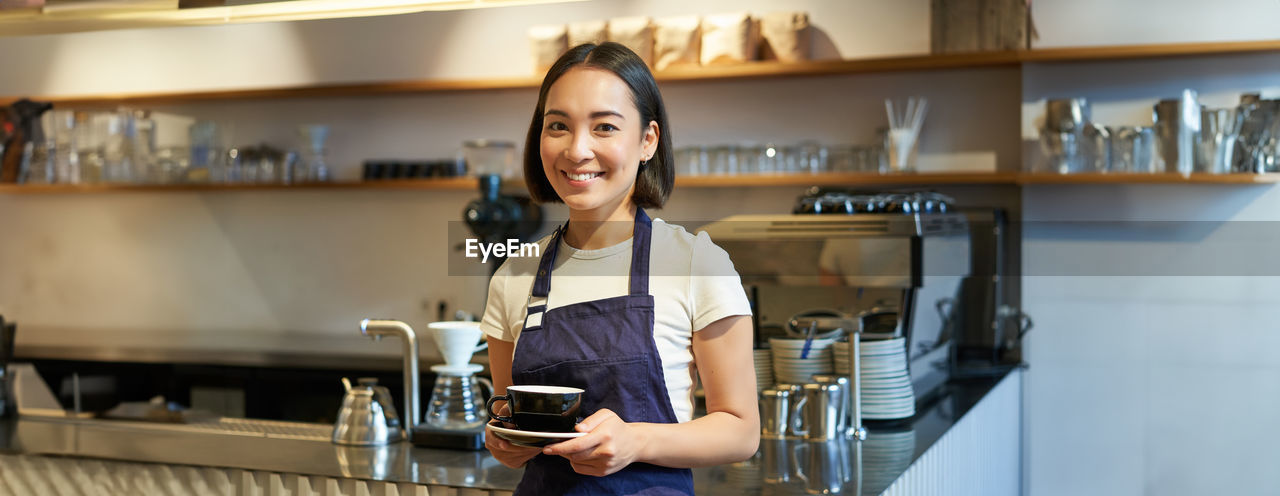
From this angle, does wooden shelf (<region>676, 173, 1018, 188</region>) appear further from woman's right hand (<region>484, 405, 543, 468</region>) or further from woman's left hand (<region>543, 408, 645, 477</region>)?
woman's left hand (<region>543, 408, 645, 477</region>)

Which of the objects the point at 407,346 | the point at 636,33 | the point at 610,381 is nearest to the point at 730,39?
the point at 636,33

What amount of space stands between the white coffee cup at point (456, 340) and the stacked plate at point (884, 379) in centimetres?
87

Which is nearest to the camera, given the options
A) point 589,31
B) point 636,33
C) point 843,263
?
point 843,263

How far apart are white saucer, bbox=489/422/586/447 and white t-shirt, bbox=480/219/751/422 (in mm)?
150

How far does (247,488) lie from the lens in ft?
7.23

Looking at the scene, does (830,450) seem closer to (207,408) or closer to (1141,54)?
(1141,54)

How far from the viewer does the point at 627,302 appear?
52.9 inches

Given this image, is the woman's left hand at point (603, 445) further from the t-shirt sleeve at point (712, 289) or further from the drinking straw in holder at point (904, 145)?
the drinking straw in holder at point (904, 145)

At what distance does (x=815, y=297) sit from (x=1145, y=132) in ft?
4.80

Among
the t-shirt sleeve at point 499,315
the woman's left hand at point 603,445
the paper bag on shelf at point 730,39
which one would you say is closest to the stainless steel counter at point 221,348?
the paper bag on shelf at point 730,39

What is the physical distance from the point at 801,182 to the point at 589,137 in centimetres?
285

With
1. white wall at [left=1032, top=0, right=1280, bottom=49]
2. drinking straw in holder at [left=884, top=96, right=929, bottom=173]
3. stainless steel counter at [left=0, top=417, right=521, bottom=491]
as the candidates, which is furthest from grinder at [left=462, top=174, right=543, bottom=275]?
white wall at [left=1032, top=0, right=1280, bottom=49]

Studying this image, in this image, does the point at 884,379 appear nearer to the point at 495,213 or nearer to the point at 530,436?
the point at 530,436

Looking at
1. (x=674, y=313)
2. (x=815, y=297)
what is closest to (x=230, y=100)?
(x=815, y=297)
